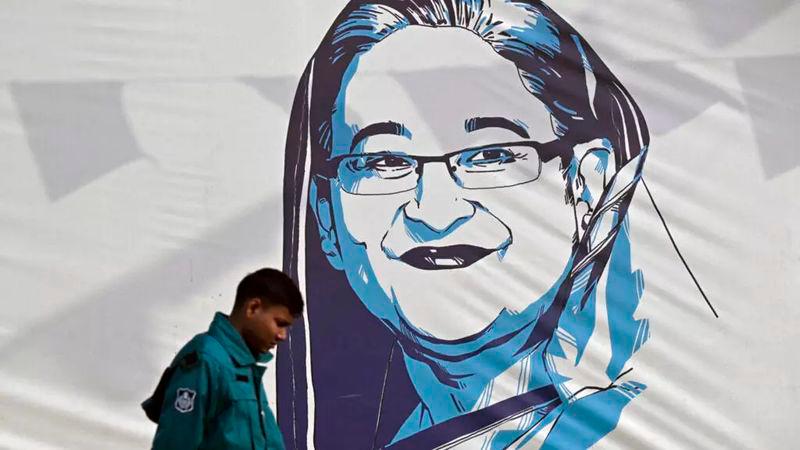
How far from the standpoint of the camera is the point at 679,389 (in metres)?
4.08

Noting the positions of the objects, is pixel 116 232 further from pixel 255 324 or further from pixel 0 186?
pixel 255 324

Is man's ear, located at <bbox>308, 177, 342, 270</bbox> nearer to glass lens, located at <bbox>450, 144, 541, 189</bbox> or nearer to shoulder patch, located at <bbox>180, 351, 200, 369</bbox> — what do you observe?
glass lens, located at <bbox>450, 144, 541, 189</bbox>

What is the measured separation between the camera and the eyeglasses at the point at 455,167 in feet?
13.0

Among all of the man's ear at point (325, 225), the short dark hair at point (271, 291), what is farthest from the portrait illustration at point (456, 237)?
the short dark hair at point (271, 291)

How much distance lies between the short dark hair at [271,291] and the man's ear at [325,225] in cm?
123

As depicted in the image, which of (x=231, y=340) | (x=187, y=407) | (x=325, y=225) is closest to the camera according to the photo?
(x=187, y=407)

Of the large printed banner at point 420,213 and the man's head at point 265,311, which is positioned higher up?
the man's head at point 265,311

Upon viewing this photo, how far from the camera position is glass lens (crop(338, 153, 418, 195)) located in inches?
155

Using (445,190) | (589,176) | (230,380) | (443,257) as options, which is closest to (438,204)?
(445,190)

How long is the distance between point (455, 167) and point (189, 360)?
1639 millimetres

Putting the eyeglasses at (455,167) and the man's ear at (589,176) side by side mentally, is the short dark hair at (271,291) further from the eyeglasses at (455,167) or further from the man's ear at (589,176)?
the man's ear at (589,176)

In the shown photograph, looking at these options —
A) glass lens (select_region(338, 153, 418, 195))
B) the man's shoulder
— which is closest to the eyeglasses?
glass lens (select_region(338, 153, 418, 195))

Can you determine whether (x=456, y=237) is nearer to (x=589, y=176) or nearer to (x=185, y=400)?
(x=589, y=176)

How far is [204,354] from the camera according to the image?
2.53 metres
